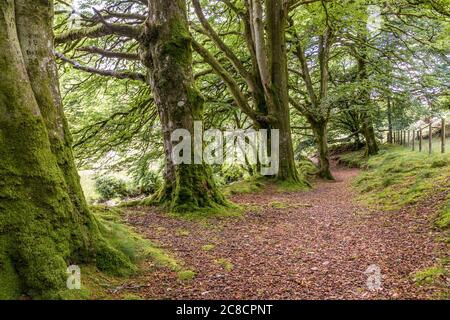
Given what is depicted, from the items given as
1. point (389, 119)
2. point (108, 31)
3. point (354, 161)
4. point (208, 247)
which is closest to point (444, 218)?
point (208, 247)

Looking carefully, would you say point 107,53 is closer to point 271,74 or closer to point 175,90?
point 175,90

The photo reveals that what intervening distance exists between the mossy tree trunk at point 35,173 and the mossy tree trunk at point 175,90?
3178 mm

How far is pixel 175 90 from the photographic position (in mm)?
6918

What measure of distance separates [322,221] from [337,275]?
10.4 feet

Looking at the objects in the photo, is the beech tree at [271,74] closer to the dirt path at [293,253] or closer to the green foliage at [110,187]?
the dirt path at [293,253]

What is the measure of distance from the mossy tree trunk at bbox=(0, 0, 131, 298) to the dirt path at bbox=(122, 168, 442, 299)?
33.9 inches

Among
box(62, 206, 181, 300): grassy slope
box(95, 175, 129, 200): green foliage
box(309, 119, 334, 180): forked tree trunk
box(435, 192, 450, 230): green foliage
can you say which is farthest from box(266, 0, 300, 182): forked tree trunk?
box(95, 175, 129, 200): green foliage

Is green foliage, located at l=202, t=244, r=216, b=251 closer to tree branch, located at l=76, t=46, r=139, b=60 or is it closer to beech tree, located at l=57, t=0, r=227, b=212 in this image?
beech tree, located at l=57, t=0, r=227, b=212

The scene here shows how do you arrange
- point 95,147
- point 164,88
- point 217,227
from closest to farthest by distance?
1. point 217,227
2. point 164,88
3. point 95,147

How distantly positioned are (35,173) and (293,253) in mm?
3379

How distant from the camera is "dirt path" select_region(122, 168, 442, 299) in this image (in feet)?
11.5

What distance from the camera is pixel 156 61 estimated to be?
7.04m

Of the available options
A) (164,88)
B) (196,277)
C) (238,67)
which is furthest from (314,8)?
(196,277)
